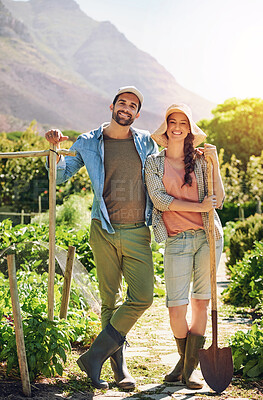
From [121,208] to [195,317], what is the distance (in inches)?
31.3

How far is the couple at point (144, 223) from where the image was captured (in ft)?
10.0

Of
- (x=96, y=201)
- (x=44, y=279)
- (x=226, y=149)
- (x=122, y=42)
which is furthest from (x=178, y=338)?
(x=122, y=42)

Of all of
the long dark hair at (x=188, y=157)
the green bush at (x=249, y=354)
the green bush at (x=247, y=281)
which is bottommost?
the green bush at (x=249, y=354)

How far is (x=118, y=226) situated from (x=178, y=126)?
0.72 metres

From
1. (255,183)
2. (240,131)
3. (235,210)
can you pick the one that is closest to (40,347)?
(235,210)

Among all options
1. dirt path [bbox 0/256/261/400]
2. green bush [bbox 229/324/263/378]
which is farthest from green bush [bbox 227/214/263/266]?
green bush [bbox 229/324/263/378]

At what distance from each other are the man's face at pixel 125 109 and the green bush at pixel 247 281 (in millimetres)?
2518

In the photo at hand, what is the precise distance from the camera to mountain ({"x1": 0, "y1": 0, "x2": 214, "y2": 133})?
86.4 m

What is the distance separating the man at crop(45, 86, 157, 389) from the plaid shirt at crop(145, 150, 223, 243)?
0.06 metres

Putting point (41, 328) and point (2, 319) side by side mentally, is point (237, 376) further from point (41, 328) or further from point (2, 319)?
point (2, 319)

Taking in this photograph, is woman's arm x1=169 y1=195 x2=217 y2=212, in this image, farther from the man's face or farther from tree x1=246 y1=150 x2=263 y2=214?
tree x1=246 y1=150 x2=263 y2=214

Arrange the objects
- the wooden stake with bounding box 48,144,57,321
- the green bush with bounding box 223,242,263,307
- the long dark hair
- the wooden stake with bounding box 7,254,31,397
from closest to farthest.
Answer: the wooden stake with bounding box 7,254,31,397
the wooden stake with bounding box 48,144,57,321
the long dark hair
the green bush with bounding box 223,242,263,307

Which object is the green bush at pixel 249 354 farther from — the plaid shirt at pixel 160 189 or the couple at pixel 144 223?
the plaid shirt at pixel 160 189

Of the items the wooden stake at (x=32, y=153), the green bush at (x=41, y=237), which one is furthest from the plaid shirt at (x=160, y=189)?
the green bush at (x=41, y=237)
